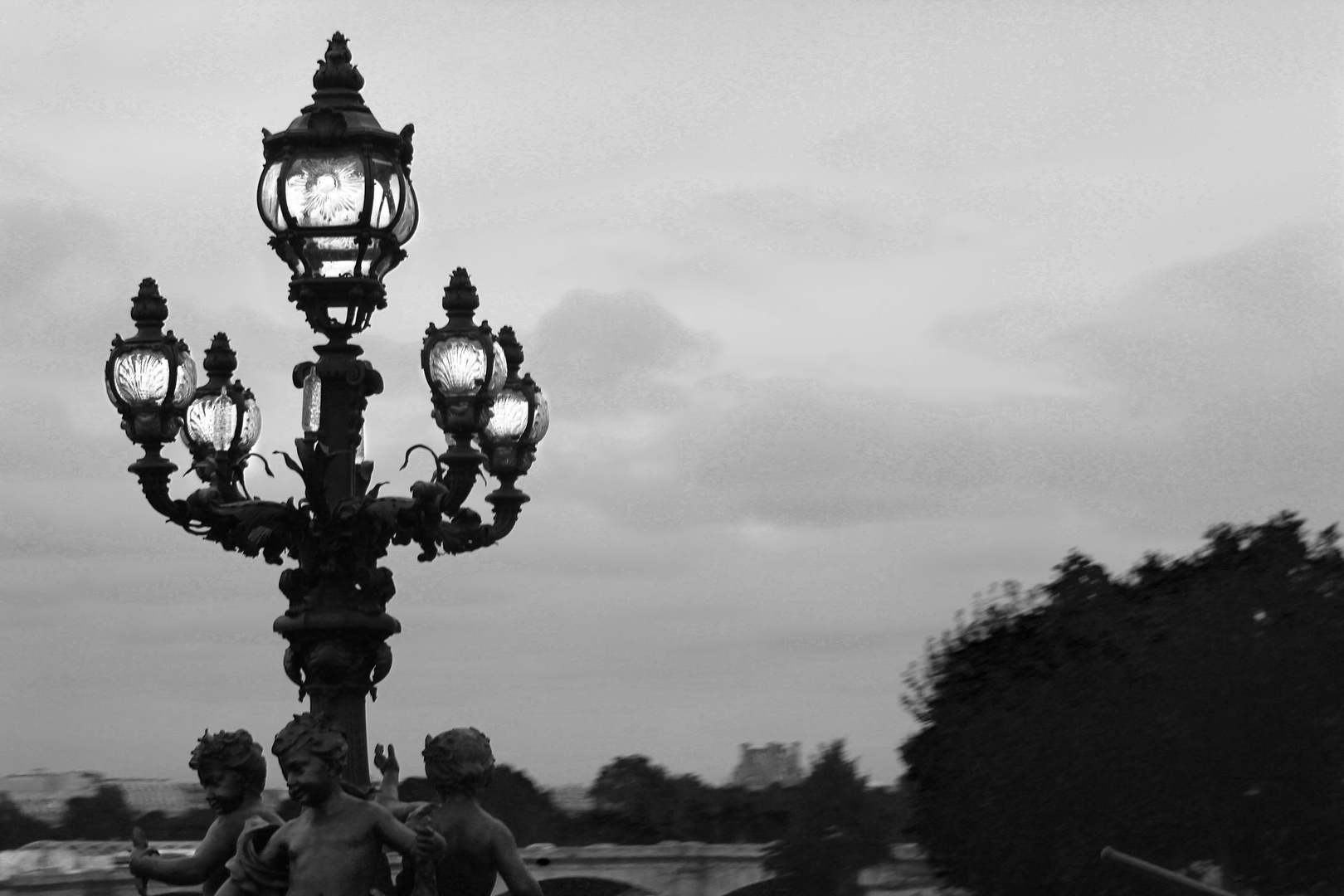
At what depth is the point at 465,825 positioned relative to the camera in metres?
9.04

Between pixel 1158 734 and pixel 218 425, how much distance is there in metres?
20.1

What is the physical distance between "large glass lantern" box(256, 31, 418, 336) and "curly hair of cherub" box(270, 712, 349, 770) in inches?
165

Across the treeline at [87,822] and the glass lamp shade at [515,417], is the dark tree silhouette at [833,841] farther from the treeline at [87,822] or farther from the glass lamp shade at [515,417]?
the glass lamp shade at [515,417]

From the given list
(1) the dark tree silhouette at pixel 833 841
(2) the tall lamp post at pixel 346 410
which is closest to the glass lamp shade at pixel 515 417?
(2) the tall lamp post at pixel 346 410

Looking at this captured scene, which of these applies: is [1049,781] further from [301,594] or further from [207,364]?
[301,594]

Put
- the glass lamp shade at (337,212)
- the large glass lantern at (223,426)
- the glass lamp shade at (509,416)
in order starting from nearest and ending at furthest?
the glass lamp shade at (337,212) → the glass lamp shade at (509,416) → the large glass lantern at (223,426)

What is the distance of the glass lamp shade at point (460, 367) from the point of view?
1298 centimetres

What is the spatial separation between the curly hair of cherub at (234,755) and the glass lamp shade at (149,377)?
4.54 metres

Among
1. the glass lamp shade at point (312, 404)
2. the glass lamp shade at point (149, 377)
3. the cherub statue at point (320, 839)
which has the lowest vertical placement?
the cherub statue at point (320, 839)

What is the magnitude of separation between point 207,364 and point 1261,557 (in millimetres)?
21457

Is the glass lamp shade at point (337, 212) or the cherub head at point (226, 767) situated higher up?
the glass lamp shade at point (337, 212)

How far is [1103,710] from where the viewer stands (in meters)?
33.1

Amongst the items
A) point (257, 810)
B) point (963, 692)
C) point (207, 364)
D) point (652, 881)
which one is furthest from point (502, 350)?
point (652, 881)

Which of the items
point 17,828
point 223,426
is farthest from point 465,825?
point 17,828
